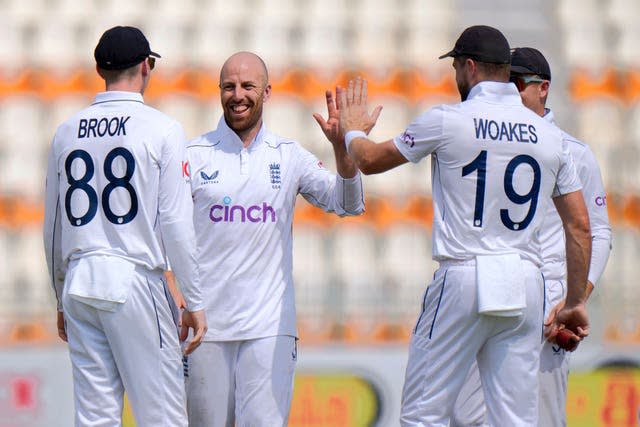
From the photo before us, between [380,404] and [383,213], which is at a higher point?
[383,213]

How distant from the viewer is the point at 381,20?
9969mm

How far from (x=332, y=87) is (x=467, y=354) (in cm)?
521

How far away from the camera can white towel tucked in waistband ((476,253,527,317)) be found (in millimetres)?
4254

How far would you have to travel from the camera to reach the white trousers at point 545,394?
5.01 m

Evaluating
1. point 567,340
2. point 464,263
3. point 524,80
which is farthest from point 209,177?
point 567,340

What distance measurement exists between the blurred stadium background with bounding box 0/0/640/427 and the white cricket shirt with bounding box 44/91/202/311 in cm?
288

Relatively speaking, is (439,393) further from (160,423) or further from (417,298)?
(417,298)

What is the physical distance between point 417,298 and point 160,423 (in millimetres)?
3424

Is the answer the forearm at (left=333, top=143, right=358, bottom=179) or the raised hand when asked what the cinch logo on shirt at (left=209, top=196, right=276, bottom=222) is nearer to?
the forearm at (left=333, top=143, right=358, bottom=179)

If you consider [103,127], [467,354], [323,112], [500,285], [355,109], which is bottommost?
[467,354]

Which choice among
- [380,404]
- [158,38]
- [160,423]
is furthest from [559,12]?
[160,423]

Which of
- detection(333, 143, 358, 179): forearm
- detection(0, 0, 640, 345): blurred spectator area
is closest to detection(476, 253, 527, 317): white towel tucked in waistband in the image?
detection(333, 143, 358, 179): forearm

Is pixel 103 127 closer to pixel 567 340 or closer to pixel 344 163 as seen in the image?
pixel 344 163

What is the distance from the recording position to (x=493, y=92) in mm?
4441
